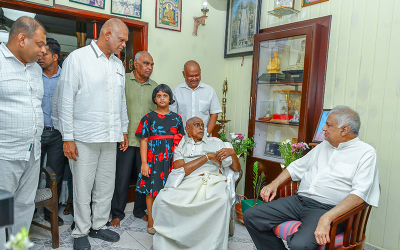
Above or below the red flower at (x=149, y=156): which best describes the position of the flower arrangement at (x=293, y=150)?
above

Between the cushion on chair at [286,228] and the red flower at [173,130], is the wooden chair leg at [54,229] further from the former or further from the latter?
the cushion on chair at [286,228]

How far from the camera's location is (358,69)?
9.01ft

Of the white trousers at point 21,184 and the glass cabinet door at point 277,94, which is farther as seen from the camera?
the glass cabinet door at point 277,94

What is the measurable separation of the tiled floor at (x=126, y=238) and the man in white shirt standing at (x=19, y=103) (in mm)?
561

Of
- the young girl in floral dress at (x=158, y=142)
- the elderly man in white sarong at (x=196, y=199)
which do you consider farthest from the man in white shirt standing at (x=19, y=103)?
the elderly man in white sarong at (x=196, y=199)

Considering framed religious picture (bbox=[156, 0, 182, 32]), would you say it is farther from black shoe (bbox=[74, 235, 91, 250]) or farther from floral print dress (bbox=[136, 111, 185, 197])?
black shoe (bbox=[74, 235, 91, 250])

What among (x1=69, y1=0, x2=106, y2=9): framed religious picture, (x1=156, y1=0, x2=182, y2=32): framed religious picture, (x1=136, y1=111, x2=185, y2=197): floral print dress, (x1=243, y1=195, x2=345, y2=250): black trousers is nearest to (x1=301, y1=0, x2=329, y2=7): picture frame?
(x1=156, y1=0, x2=182, y2=32): framed religious picture

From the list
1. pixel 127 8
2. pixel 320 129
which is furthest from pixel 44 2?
pixel 320 129

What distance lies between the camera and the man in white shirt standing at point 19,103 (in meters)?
1.83

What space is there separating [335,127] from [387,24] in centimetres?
132

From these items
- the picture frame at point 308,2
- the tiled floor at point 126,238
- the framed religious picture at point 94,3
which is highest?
the picture frame at point 308,2

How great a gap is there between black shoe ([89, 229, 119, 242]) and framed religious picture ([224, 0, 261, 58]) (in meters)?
2.76

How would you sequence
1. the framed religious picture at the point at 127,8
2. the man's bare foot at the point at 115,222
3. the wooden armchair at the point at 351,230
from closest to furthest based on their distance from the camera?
the wooden armchair at the point at 351,230
the man's bare foot at the point at 115,222
the framed religious picture at the point at 127,8

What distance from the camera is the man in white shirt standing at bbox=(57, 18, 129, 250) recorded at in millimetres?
2270
